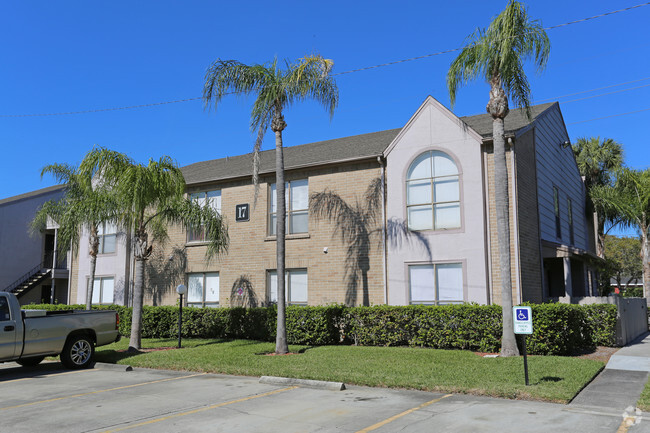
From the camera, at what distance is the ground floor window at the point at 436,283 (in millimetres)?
16750

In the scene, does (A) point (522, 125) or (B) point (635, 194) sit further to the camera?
(B) point (635, 194)

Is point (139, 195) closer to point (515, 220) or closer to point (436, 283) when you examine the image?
point (436, 283)

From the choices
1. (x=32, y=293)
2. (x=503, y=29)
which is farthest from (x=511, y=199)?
(x=32, y=293)

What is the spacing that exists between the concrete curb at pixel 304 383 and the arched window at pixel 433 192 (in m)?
8.59

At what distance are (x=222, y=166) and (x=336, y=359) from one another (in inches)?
600

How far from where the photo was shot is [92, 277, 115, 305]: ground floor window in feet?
80.5

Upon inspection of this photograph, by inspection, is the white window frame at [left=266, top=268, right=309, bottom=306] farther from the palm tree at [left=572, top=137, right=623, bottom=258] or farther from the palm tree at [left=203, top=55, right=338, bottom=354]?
the palm tree at [left=572, top=137, right=623, bottom=258]

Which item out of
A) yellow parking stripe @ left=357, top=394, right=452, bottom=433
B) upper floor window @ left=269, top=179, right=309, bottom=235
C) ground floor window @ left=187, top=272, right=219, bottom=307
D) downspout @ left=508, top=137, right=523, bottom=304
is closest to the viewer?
yellow parking stripe @ left=357, top=394, right=452, bottom=433

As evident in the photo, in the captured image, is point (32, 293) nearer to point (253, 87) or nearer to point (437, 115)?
point (253, 87)

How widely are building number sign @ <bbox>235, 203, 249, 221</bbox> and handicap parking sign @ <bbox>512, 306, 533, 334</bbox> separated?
13559mm

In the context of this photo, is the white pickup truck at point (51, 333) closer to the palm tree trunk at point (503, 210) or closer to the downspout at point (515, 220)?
the palm tree trunk at point (503, 210)

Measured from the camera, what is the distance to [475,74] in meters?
14.2

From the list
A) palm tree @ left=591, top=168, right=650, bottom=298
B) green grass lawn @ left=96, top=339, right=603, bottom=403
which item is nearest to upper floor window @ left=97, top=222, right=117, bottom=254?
green grass lawn @ left=96, top=339, right=603, bottom=403

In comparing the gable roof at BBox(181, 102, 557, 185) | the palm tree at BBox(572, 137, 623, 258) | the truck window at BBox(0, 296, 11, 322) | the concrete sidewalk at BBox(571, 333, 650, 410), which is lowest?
the concrete sidewalk at BBox(571, 333, 650, 410)
